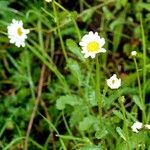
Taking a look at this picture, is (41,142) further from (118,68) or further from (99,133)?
(99,133)

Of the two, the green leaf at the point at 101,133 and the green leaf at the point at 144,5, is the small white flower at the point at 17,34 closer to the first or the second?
the green leaf at the point at 101,133

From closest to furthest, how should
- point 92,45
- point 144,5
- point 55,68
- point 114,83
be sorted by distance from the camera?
point 114,83, point 92,45, point 55,68, point 144,5

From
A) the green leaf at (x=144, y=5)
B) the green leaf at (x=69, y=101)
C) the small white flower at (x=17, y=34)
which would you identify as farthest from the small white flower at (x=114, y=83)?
the green leaf at (x=144, y=5)

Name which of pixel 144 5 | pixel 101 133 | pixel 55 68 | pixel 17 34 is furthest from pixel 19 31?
pixel 144 5

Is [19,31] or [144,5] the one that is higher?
[144,5]

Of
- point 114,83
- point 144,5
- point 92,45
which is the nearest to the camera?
point 114,83

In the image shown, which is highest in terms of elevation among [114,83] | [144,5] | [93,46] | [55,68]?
[144,5]

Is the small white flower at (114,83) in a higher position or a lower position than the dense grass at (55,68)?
lower

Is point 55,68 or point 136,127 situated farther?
point 55,68

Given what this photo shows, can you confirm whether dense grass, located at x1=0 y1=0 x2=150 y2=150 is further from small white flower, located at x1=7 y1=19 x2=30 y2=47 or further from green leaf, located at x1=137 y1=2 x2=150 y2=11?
small white flower, located at x1=7 y1=19 x2=30 y2=47

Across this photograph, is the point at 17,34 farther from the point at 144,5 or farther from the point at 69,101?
the point at 144,5

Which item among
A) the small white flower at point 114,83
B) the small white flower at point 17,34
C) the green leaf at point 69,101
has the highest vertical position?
the small white flower at point 17,34
